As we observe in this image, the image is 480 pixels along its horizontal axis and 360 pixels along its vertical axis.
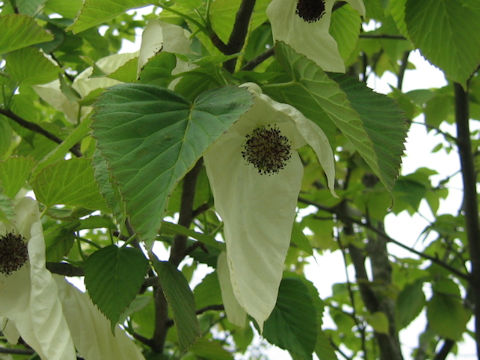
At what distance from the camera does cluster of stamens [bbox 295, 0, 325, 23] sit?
1.97 feet

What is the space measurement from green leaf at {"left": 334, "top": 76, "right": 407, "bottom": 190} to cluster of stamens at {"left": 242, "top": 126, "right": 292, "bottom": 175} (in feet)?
0.24

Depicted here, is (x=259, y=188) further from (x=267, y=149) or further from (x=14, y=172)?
(x=14, y=172)

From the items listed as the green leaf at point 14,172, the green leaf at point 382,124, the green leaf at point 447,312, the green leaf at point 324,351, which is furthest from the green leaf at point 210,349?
the green leaf at point 447,312

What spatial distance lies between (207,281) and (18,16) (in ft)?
1.58

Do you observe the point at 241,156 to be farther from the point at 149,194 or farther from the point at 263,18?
the point at 263,18

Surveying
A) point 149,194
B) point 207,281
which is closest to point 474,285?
point 207,281

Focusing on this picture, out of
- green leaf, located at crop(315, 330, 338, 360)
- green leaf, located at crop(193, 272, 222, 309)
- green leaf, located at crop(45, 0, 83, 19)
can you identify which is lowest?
green leaf, located at crop(315, 330, 338, 360)

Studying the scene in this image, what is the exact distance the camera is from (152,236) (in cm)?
39

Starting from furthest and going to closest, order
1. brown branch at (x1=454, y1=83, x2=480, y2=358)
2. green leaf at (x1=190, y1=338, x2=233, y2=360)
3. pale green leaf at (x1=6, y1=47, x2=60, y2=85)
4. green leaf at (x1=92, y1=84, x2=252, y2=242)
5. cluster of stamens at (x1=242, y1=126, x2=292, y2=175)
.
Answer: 1. brown branch at (x1=454, y1=83, x2=480, y2=358)
2. green leaf at (x1=190, y1=338, x2=233, y2=360)
3. pale green leaf at (x1=6, y1=47, x2=60, y2=85)
4. cluster of stamens at (x1=242, y1=126, x2=292, y2=175)
5. green leaf at (x1=92, y1=84, x2=252, y2=242)

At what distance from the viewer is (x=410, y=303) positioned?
1670 millimetres

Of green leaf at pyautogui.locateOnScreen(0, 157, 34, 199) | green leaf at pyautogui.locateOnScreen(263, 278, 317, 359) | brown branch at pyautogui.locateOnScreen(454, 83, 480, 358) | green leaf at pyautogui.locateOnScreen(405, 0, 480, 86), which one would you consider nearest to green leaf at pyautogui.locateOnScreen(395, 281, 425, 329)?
brown branch at pyautogui.locateOnScreen(454, 83, 480, 358)

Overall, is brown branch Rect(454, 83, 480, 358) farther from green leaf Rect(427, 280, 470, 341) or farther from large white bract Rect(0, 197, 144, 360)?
large white bract Rect(0, 197, 144, 360)

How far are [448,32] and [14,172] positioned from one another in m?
0.52

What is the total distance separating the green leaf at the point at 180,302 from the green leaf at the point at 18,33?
14.9 inches
